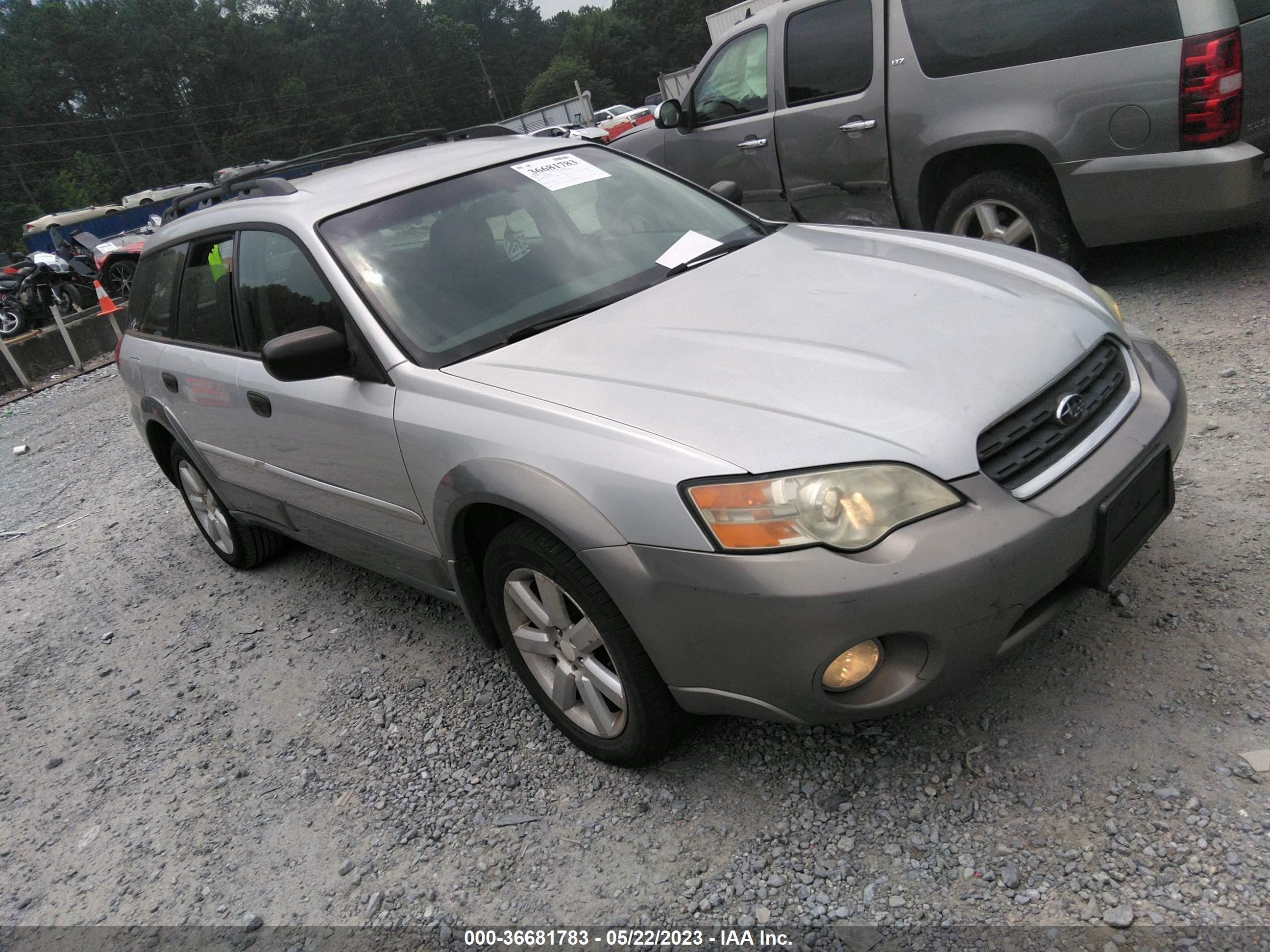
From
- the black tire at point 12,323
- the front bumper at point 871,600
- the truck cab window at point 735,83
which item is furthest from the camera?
the black tire at point 12,323

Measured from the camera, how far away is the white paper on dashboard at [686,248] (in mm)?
3104

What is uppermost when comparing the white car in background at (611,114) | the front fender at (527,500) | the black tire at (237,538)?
the white car in background at (611,114)

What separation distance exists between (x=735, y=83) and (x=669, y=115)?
1.54 feet

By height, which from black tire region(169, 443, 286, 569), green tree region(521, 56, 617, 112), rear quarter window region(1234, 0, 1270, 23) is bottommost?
black tire region(169, 443, 286, 569)

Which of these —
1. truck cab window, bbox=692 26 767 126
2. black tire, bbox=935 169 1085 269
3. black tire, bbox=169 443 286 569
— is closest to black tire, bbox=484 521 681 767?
black tire, bbox=169 443 286 569

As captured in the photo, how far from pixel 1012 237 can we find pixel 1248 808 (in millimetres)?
3481

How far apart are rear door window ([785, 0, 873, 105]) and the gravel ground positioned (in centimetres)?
240

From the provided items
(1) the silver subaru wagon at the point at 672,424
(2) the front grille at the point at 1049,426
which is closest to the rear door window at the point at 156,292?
(1) the silver subaru wagon at the point at 672,424

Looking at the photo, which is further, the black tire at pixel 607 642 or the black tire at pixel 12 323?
the black tire at pixel 12 323

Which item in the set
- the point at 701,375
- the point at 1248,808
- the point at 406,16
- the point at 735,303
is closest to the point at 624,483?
the point at 701,375

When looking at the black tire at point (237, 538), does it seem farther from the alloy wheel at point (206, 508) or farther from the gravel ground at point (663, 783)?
the gravel ground at point (663, 783)

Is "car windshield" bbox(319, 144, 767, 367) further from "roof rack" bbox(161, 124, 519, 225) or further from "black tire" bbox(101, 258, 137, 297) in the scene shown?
"black tire" bbox(101, 258, 137, 297)

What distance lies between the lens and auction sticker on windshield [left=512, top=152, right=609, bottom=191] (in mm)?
3336

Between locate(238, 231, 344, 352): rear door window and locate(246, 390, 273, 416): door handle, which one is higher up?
locate(238, 231, 344, 352): rear door window
